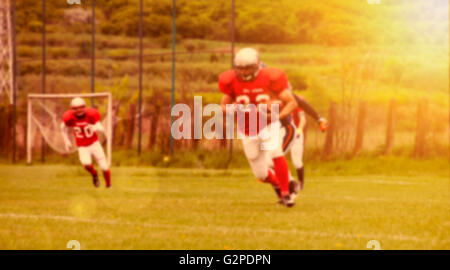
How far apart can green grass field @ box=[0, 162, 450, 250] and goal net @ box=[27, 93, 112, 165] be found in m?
5.91

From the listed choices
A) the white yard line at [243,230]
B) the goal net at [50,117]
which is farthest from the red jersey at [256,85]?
the goal net at [50,117]

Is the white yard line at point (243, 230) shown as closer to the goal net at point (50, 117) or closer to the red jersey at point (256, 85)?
the red jersey at point (256, 85)

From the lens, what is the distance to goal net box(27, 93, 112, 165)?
23.8 meters

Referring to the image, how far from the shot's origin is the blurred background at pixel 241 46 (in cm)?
2962

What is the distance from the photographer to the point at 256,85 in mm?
10344

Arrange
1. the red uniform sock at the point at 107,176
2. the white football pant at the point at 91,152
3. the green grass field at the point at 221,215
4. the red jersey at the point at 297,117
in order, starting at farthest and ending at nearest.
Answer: the red uniform sock at the point at 107,176, the white football pant at the point at 91,152, the red jersey at the point at 297,117, the green grass field at the point at 221,215

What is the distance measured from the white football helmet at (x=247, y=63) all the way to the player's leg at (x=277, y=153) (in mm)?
885

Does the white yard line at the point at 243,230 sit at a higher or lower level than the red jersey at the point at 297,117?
lower

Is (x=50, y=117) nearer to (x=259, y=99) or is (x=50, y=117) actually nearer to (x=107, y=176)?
(x=107, y=176)

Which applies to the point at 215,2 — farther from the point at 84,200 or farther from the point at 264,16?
the point at 84,200

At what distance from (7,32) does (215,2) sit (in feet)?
32.3

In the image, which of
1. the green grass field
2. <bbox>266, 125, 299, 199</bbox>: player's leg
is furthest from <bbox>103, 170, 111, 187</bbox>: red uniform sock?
<bbox>266, 125, 299, 199</bbox>: player's leg

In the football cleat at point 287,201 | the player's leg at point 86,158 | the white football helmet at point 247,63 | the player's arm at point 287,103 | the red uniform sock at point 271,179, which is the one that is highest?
the white football helmet at point 247,63

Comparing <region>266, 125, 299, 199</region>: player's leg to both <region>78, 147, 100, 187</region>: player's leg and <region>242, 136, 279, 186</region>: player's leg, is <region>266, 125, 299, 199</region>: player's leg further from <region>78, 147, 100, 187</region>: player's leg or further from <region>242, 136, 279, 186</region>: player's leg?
<region>78, 147, 100, 187</region>: player's leg
